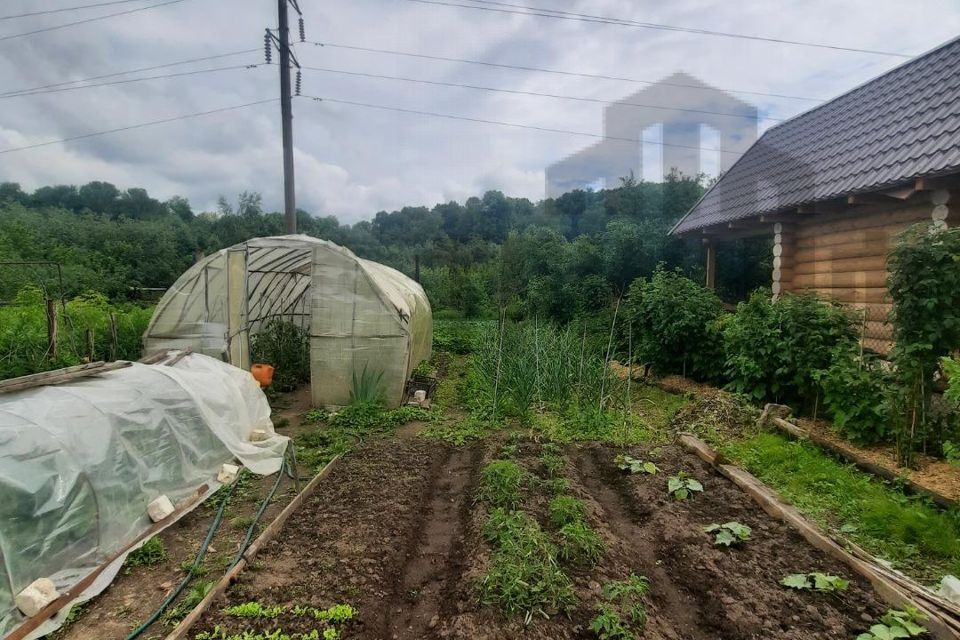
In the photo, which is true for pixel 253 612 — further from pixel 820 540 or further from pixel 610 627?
pixel 820 540

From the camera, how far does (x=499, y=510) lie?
340 cm

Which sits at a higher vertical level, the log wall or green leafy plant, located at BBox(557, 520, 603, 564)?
the log wall

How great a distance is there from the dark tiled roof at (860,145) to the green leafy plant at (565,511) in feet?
18.6

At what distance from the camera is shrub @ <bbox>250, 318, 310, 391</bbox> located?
8586 mm

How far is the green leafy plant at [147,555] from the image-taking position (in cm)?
315

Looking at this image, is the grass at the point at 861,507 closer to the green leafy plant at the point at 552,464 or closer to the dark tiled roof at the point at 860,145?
the green leafy plant at the point at 552,464

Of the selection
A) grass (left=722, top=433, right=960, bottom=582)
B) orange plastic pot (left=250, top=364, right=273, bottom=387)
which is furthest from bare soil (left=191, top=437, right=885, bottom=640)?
orange plastic pot (left=250, top=364, right=273, bottom=387)

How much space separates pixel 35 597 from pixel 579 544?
116 inches

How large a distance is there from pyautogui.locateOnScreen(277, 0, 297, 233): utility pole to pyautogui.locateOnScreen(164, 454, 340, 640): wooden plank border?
7.66 m

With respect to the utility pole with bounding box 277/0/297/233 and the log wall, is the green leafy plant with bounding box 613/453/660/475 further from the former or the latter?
the utility pole with bounding box 277/0/297/233

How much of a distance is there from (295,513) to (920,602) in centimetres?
386

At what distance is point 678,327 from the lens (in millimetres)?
7828

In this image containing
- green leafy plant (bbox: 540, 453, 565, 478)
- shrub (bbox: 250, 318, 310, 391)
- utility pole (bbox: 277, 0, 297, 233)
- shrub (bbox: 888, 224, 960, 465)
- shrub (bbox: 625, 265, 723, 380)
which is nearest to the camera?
shrub (bbox: 888, 224, 960, 465)

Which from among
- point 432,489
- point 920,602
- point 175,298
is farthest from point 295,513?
point 175,298
